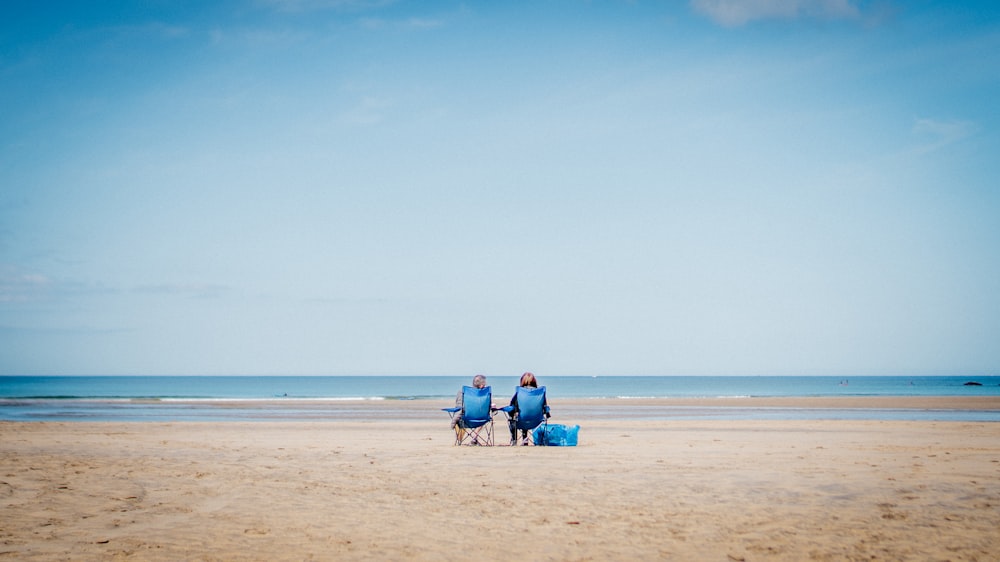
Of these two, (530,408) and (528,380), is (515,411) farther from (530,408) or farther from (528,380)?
(528,380)

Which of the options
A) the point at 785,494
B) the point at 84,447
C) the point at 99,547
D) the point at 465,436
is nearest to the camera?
the point at 99,547

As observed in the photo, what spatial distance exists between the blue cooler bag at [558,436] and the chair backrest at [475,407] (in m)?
1.08

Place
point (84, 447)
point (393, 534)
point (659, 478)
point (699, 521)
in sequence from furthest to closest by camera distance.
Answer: point (84, 447) < point (659, 478) < point (699, 521) < point (393, 534)

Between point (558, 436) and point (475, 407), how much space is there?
5.29 ft

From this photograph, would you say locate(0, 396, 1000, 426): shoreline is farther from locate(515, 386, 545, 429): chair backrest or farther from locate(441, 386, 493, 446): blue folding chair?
locate(515, 386, 545, 429): chair backrest

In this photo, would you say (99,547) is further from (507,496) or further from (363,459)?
(363,459)

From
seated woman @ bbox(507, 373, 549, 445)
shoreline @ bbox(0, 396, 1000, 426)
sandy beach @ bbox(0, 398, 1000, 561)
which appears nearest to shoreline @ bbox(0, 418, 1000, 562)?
sandy beach @ bbox(0, 398, 1000, 561)

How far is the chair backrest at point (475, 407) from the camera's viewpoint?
13.4 m

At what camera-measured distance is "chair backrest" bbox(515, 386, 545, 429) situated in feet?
42.8

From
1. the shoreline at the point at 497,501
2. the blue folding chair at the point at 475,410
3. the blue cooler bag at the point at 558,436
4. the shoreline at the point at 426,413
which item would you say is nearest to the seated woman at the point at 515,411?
the blue cooler bag at the point at 558,436

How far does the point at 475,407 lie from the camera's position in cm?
1342

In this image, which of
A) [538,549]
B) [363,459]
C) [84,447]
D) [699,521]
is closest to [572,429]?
[363,459]

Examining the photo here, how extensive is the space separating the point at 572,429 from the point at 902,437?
7.72 metres

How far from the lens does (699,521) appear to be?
6355 mm
